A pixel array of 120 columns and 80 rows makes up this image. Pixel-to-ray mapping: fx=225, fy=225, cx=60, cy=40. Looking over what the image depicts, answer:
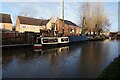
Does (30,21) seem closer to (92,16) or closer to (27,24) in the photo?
(27,24)

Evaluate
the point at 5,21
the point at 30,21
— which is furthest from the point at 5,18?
the point at 30,21

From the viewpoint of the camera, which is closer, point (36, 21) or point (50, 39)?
point (50, 39)

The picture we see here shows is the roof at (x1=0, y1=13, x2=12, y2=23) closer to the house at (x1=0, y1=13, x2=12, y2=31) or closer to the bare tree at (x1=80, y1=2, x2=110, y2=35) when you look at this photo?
the house at (x1=0, y1=13, x2=12, y2=31)

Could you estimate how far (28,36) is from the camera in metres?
38.2

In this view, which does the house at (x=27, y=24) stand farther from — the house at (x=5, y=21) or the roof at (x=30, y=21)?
the house at (x=5, y=21)

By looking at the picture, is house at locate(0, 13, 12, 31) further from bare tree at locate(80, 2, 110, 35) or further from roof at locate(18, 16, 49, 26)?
bare tree at locate(80, 2, 110, 35)

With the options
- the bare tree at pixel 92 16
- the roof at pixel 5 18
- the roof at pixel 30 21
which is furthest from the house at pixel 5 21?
the bare tree at pixel 92 16

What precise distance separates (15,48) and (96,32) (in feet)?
151

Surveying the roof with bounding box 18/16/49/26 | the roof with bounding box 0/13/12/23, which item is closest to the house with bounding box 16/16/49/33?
the roof with bounding box 18/16/49/26

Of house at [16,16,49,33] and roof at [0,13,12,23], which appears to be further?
house at [16,16,49,33]

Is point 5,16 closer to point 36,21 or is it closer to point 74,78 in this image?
point 36,21

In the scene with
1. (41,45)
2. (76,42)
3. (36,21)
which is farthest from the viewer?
(36,21)

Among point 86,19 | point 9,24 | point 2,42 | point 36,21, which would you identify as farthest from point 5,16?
point 2,42

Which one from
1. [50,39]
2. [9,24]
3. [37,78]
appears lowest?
[37,78]
